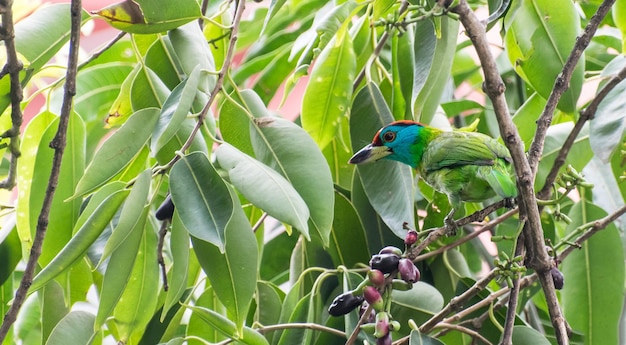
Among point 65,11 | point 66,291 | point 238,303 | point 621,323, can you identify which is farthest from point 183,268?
point 621,323

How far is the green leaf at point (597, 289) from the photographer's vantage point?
1.17 m

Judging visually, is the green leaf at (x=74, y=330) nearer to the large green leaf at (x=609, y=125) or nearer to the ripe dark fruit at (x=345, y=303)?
the ripe dark fruit at (x=345, y=303)

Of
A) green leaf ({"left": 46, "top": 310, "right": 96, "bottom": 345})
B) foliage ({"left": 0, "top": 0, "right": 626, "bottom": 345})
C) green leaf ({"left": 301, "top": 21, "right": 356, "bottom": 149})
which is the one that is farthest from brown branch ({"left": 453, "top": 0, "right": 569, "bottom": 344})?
green leaf ({"left": 46, "top": 310, "right": 96, "bottom": 345})

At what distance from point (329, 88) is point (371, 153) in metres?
0.12

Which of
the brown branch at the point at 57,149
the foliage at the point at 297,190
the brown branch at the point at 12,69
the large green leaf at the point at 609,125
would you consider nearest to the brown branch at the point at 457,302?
the foliage at the point at 297,190

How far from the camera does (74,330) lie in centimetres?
101

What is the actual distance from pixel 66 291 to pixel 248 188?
1.18ft

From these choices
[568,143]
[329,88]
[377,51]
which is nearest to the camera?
[568,143]

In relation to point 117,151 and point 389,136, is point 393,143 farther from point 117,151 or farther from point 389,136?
point 117,151

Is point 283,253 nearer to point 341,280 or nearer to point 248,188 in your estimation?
point 341,280

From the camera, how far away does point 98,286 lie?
1.17 metres

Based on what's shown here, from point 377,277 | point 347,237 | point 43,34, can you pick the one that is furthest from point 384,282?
point 43,34

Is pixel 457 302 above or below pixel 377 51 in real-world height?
below

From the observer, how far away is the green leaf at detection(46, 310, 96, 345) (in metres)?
0.99
